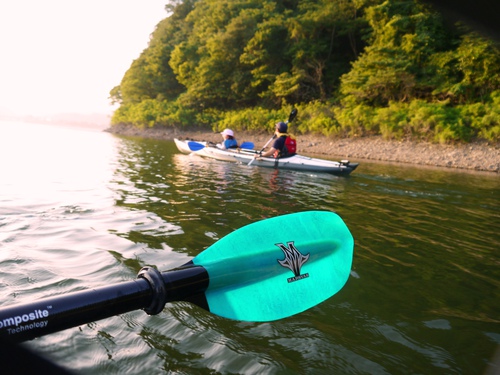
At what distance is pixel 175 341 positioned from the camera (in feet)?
6.84

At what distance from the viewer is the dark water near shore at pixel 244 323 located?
6.49 feet

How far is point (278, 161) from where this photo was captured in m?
10.6

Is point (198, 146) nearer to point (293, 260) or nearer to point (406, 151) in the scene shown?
point (406, 151)

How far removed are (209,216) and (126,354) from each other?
303 centimetres

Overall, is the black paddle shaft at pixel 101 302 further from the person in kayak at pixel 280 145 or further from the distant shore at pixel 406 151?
the distant shore at pixel 406 151

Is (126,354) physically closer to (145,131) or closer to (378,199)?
(378,199)

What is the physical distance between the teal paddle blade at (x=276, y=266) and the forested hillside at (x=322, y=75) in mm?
6625

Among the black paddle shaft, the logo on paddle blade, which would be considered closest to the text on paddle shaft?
the black paddle shaft

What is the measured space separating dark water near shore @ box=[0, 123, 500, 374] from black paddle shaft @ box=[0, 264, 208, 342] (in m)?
0.47

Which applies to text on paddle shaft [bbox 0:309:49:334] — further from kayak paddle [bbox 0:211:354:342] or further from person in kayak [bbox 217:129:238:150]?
person in kayak [bbox 217:129:238:150]

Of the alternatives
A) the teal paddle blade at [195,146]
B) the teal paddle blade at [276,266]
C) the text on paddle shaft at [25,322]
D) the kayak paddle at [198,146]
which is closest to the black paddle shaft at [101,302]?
the text on paddle shaft at [25,322]

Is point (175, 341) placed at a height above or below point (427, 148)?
below

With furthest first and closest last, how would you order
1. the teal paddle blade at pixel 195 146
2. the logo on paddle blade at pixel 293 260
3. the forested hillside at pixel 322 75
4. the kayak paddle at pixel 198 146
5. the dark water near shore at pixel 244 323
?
the forested hillside at pixel 322 75 → the teal paddle blade at pixel 195 146 → the kayak paddle at pixel 198 146 → the logo on paddle blade at pixel 293 260 → the dark water near shore at pixel 244 323

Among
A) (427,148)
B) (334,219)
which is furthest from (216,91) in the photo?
(334,219)
